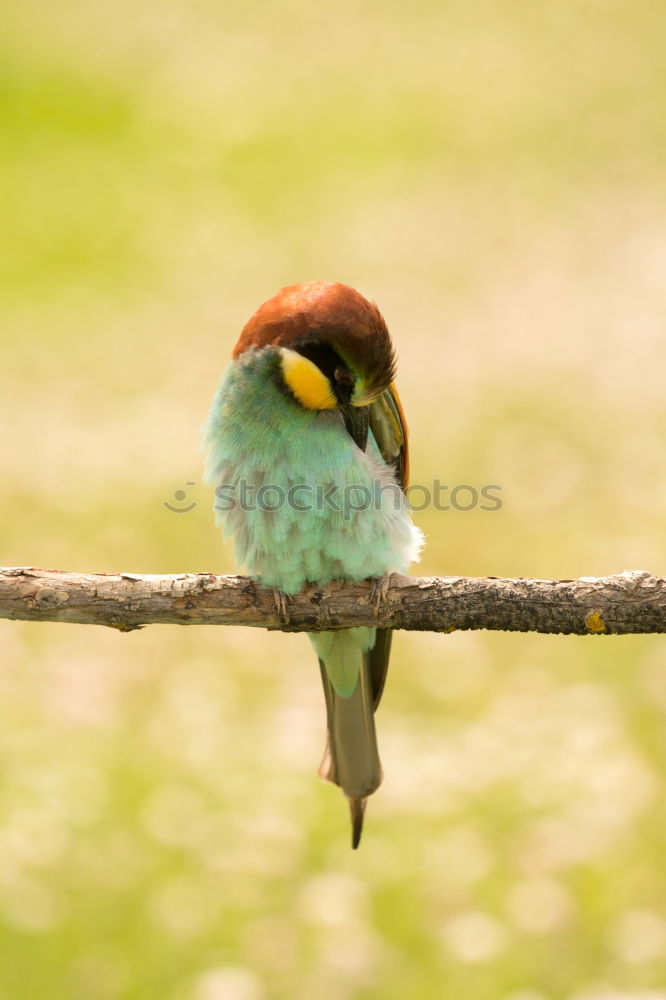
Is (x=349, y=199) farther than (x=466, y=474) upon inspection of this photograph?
Yes

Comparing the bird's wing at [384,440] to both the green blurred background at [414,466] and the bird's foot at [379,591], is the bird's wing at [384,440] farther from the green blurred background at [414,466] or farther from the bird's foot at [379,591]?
the green blurred background at [414,466]

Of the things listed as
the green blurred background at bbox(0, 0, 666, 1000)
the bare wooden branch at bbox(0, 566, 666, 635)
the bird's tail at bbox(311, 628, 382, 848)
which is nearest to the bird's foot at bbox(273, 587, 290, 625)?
the bare wooden branch at bbox(0, 566, 666, 635)

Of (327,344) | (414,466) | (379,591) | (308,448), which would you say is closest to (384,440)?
(308,448)

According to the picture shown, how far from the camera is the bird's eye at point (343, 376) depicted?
2777mm

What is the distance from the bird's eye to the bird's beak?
7cm

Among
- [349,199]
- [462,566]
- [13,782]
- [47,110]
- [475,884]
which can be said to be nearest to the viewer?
[475,884]

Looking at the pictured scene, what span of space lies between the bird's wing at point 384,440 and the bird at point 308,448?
0.49 ft

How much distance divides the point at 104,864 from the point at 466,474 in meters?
2.80

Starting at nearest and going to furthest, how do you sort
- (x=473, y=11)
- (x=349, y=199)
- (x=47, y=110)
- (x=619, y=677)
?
(x=619, y=677)
(x=349, y=199)
(x=47, y=110)
(x=473, y=11)

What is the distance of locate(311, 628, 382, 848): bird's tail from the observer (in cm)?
302

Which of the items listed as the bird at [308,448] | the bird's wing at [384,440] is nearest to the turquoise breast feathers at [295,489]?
the bird at [308,448]

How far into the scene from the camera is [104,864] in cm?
331

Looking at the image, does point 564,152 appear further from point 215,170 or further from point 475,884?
point 475,884

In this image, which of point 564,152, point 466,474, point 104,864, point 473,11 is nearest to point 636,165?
point 564,152
